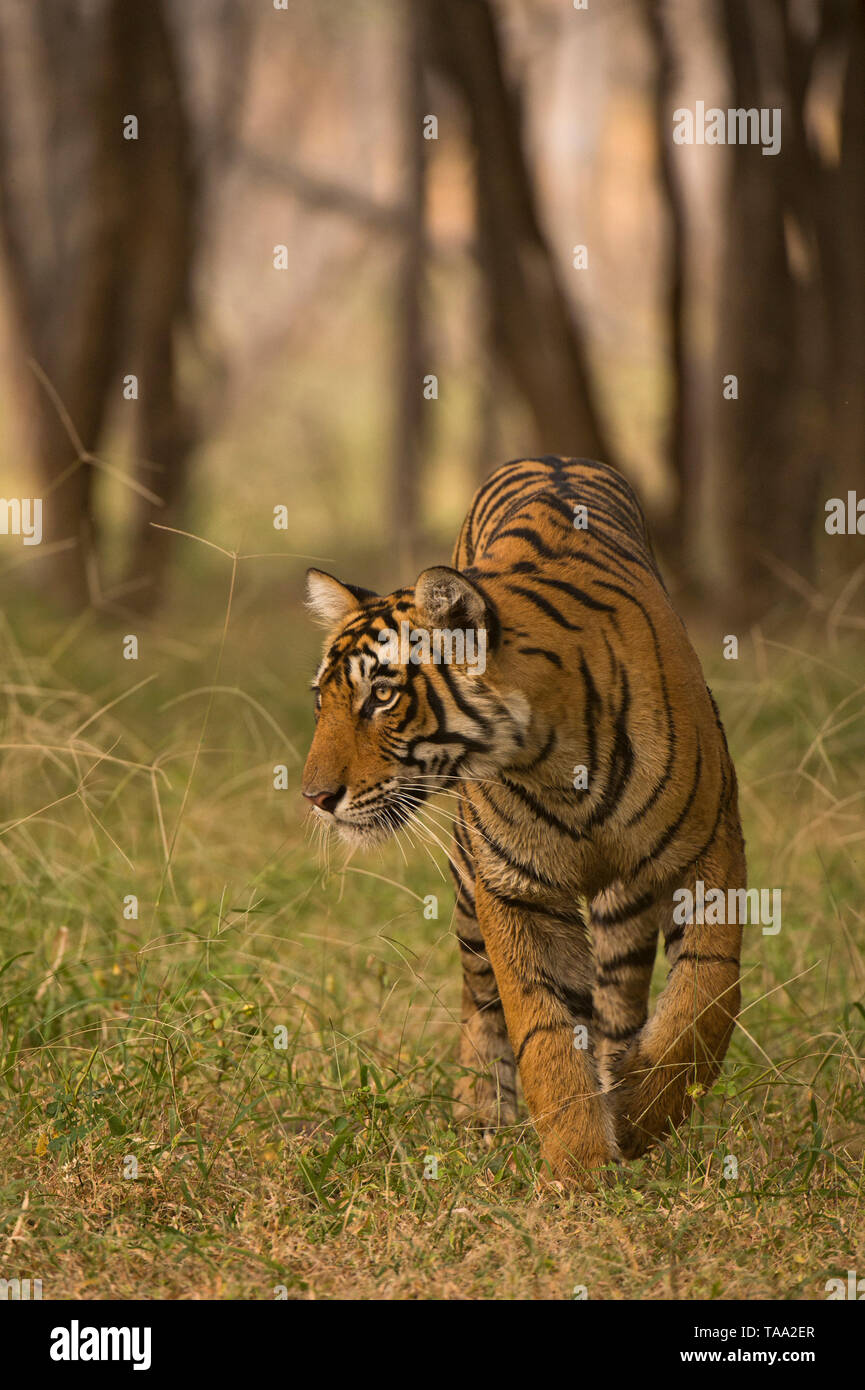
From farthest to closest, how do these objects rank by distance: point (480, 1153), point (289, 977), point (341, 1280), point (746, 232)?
point (746, 232) < point (289, 977) < point (480, 1153) < point (341, 1280)

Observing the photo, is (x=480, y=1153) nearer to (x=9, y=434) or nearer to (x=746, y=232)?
(x=746, y=232)

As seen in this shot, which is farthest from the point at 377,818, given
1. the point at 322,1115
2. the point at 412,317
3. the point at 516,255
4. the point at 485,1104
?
the point at 412,317

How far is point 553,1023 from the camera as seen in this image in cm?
347

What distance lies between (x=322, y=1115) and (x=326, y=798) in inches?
31.7

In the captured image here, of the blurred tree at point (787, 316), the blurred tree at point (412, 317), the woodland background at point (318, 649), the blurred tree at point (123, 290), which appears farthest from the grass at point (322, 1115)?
the blurred tree at point (412, 317)

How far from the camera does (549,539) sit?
11.8ft

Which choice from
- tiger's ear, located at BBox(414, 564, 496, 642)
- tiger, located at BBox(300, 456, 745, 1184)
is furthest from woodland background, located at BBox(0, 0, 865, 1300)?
tiger's ear, located at BBox(414, 564, 496, 642)

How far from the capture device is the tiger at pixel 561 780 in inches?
127

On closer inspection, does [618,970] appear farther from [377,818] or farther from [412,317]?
[412,317]

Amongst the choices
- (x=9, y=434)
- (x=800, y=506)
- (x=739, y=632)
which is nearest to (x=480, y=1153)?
(x=739, y=632)

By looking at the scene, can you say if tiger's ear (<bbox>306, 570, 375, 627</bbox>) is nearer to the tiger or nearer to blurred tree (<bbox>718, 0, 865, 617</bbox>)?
the tiger

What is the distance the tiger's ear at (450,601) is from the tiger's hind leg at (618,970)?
2.34ft

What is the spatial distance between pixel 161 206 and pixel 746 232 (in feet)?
10.4

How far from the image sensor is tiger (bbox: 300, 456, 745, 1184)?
3.21 m
